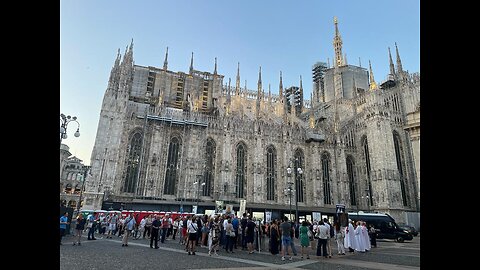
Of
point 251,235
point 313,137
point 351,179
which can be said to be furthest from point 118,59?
point 351,179

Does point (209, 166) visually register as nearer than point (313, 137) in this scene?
Yes

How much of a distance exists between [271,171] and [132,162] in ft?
63.3

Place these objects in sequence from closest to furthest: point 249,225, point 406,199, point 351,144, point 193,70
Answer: point 249,225, point 406,199, point 351,144, point 193,70

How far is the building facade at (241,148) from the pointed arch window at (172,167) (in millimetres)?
129

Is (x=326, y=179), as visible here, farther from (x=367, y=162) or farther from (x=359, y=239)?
(x=359, y=239)

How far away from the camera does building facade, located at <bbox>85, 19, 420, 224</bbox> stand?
33188mm

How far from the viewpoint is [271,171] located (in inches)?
1582

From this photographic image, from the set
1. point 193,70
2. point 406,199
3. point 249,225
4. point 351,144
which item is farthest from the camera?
point 193,70
